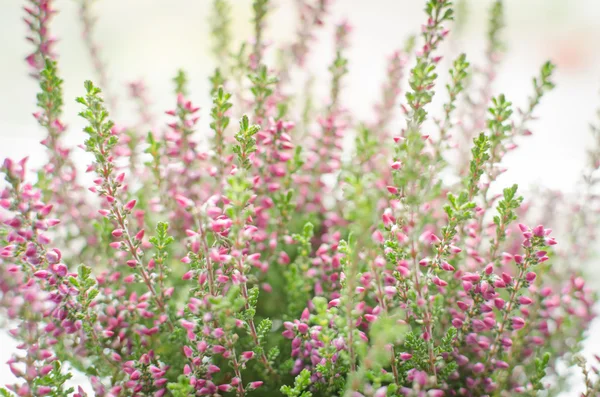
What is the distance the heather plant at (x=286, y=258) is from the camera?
33.8 inches

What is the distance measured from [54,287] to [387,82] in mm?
1137

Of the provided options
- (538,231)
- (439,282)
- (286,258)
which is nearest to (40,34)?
(286,258)

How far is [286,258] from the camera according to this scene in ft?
3.88

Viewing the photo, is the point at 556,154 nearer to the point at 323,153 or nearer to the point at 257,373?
the point at 323,153

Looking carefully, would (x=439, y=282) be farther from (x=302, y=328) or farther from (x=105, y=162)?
(x=105, y=162)

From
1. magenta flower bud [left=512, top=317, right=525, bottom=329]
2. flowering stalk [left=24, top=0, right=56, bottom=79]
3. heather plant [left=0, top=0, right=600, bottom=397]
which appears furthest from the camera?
flowering stalk [left=24, top=0, right=56, bottom=79]

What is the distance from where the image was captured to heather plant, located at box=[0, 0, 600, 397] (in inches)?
33.8

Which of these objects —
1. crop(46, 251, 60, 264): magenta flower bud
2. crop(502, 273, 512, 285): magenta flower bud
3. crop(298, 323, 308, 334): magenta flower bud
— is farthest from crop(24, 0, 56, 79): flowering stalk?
crop(502, 273, 512, 285): magenta flower bud

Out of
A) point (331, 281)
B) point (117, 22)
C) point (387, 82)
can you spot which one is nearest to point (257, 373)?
point (331, 281)

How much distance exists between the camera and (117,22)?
3637 millimetres

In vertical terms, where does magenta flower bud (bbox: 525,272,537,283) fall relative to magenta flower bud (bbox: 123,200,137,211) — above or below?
below

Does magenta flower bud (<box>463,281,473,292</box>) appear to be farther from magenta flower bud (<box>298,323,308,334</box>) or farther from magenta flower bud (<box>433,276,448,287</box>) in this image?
magenta flower bud (<box>298,323,308,334</box>)


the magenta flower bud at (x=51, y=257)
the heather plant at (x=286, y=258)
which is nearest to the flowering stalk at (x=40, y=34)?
the heather plant at (x=286, y=258)

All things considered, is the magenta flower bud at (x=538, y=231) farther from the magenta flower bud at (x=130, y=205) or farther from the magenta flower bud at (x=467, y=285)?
the magenta flower bud at (x=130, y=205)
